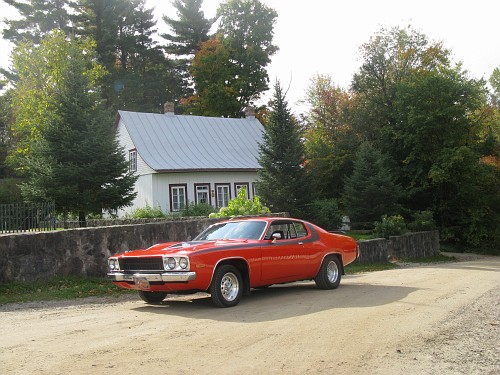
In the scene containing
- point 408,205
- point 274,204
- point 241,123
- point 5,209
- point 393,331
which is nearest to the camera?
point 393,331

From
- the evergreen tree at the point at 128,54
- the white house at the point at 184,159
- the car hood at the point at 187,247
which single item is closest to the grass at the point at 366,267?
the car hood at the point at 187,247

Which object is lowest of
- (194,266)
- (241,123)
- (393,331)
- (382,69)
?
(393,331)

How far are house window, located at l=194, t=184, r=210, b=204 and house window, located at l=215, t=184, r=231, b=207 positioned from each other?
74 centimetres

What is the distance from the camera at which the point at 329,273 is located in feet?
38.9

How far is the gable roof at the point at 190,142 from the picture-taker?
34.5 meters

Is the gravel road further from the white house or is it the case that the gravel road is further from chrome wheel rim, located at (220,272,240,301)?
the white house

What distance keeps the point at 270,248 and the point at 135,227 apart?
15.9 ft

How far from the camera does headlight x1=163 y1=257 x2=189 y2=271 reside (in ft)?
29.2

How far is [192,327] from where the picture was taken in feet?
24.8

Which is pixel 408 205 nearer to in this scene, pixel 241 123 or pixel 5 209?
pixel 241 123

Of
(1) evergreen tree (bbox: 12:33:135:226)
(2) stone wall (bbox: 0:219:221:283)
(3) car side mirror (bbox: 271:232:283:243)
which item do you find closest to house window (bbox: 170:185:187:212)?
(1) evergreen tree (bbox: 12:33:135:226)

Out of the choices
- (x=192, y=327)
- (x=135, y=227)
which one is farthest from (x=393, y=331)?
(x=135, y=227)

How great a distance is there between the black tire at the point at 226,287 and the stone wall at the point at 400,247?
483 inches

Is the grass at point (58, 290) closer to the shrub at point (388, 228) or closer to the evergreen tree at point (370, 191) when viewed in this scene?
the shrub at point (388, 228)
